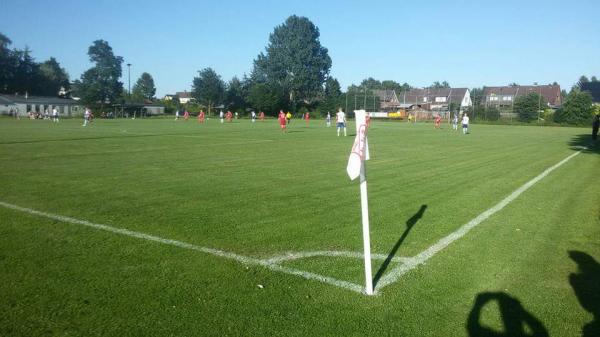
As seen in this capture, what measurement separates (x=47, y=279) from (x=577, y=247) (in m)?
6.46

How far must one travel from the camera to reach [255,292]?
443cm

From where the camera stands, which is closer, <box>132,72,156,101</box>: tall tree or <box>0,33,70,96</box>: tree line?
<box>0,33,70,96</box>: tree line

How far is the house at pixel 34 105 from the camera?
81938mm

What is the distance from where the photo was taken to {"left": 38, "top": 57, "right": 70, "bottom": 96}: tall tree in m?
109

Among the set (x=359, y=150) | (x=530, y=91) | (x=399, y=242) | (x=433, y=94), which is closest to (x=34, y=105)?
(x=433, y=94)

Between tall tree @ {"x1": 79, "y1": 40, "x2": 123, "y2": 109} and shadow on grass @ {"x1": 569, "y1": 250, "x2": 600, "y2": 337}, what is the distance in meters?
90.7

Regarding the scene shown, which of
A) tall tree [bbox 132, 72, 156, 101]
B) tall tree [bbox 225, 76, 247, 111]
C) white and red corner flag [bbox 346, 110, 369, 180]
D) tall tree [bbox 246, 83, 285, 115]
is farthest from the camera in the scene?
tall tree [bbox 132, 72, 156, 101]

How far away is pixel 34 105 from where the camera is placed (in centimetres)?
8750

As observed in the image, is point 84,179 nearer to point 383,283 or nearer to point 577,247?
point 383,283

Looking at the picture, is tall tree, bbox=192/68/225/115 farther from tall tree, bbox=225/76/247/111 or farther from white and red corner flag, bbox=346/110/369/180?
white and red corner flag, bbox=346/110/369/180

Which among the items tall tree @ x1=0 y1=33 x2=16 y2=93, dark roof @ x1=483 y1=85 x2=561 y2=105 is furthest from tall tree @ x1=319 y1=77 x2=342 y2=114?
tall tree @ x1=0 y1=33 x2=16 y2=93

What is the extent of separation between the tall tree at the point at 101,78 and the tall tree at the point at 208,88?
55.8 feet

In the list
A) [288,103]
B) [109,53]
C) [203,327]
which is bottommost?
[203,327]

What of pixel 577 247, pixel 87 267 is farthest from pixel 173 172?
pixel 577 247
